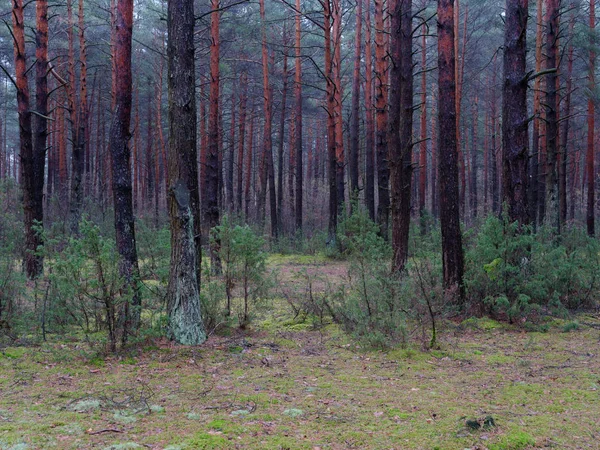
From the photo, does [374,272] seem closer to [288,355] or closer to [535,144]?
[288,355]

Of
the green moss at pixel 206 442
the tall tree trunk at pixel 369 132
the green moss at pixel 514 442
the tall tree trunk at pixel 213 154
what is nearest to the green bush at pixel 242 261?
the green moss at pixel 206 442

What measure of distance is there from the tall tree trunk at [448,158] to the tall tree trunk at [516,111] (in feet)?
3.37

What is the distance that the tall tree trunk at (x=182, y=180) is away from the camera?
20.0 feet

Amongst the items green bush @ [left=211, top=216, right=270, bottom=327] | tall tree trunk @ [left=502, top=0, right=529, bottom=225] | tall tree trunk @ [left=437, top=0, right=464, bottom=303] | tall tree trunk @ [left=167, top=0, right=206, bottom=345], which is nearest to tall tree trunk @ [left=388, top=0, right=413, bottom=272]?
tall tree trunk @ [left=437, top=0, right=464, bottom=303]

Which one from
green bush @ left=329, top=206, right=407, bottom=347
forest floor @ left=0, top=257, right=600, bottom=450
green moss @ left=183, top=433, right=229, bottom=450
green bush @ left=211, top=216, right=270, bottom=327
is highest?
green bush @ left=211, top=216, right=270, bottom=327

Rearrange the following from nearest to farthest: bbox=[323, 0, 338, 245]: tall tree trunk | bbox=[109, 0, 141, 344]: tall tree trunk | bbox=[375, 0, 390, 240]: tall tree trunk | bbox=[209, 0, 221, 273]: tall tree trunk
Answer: bbox=[109, 0, 141, 344]: tall tree trunk → bbox=[209, 0, 221, 273]: tall tree trunk → bbox=[375, 0, 390, 240]: tall tree trunk → bbox=[323, 0, 338, 245]: tall tree trunk

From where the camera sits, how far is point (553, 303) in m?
8.17

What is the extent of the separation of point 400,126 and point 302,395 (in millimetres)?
7031

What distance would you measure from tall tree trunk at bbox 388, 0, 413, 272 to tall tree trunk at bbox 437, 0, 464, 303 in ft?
4.08

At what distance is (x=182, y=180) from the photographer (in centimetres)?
620

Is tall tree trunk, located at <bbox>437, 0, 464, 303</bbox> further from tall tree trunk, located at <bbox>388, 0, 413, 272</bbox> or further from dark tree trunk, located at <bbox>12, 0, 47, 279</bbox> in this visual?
dark tree trunk, located at <bbox>12, 0, 47, 279</bbox>

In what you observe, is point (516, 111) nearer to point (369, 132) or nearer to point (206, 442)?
point (206, 442)

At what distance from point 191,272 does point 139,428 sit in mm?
2495

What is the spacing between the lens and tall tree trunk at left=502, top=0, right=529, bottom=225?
8.74 m
